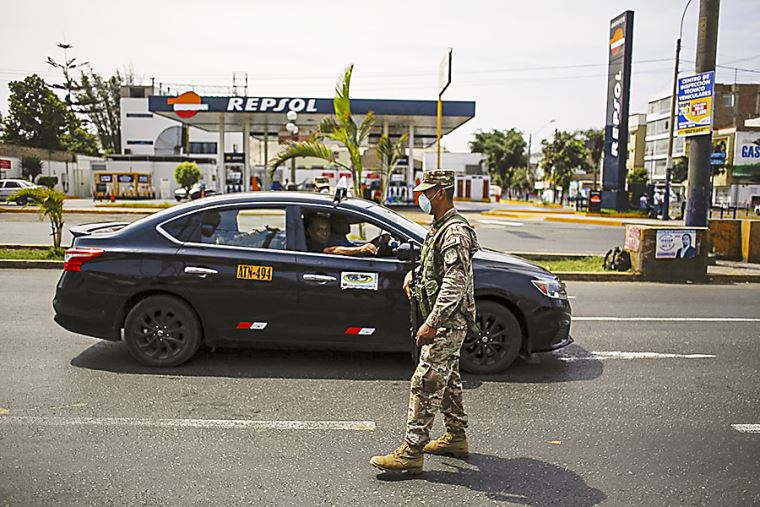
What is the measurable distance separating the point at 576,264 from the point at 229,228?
8802mm

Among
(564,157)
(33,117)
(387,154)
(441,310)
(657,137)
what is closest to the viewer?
(441,310)

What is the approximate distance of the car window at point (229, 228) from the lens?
249 inches

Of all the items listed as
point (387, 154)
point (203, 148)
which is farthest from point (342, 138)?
Result: point (203, 148)

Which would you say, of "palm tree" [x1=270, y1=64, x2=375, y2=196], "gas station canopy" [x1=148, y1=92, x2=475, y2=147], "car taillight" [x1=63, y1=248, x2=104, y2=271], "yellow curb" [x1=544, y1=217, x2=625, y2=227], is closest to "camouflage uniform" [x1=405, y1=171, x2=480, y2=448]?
"car taillight" [x1=63, y1=248, x2=104, y2=271]

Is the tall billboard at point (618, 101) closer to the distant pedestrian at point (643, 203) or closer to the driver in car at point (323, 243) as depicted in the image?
the distant pedestrian at point (643, 203)

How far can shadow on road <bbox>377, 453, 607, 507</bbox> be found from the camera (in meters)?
3.86

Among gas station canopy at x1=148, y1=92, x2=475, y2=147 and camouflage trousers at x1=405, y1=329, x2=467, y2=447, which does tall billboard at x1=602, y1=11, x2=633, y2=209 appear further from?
camouflage trousers at x1=405, y1=329, x2=467, y2=447

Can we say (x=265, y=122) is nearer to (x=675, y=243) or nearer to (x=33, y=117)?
(x=675, y=243)

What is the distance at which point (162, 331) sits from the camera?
6172mm

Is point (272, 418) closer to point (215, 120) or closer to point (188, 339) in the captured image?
point (188, 339)

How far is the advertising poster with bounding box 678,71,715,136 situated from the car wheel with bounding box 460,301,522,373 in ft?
30.0

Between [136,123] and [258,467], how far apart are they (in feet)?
255

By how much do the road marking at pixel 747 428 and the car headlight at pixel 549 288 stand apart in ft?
5.92

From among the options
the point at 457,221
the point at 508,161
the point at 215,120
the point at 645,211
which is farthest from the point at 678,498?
the point at 508,161
